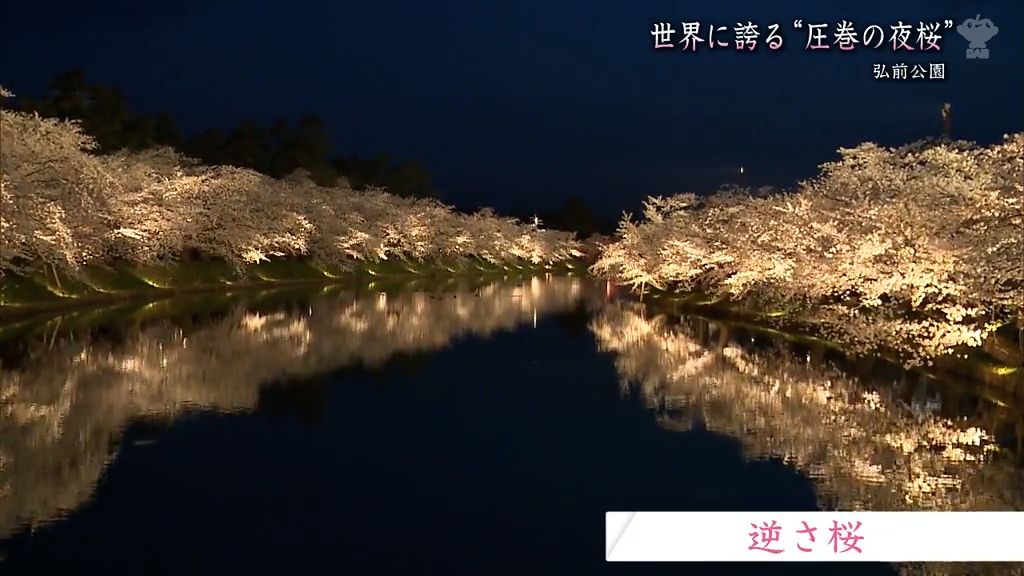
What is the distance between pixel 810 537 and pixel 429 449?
8.48 meters

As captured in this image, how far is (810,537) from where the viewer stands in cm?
950

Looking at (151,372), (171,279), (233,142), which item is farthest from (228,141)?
(151,372)

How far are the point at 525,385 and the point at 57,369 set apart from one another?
38.2ft

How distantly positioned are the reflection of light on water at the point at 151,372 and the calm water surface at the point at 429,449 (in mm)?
96

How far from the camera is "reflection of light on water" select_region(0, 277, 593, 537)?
553 inches

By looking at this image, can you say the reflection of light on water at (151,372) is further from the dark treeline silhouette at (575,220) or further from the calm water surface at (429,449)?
the dark treeline silhouette at (575,220)

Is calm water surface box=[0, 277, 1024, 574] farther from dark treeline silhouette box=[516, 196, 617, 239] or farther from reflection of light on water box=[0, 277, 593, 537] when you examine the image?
dark treeline silhouette box=[516, 196, 617, 239]

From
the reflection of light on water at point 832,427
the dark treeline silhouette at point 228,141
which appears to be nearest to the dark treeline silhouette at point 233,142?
the dark treeline silhouette at point 228,141

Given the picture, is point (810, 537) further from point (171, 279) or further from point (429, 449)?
point (171, 279)

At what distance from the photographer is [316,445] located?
655 inches

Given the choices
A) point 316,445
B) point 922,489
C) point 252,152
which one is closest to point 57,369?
point 316,445

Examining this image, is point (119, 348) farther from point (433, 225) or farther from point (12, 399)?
point (433, 225)

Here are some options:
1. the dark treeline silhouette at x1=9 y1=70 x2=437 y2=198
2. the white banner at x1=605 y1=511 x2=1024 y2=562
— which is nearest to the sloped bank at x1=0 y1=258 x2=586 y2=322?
the dark treeline silhouette at x1=9 y1=70 x2=437 y2=198

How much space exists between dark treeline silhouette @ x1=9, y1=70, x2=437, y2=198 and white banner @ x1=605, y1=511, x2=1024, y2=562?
138 ft
